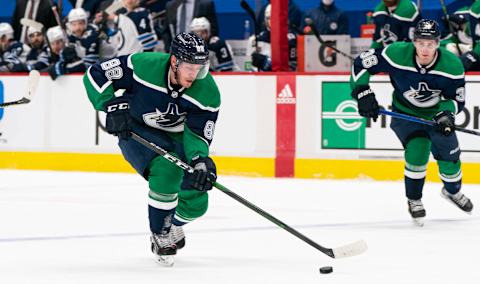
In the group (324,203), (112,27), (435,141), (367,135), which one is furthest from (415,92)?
(112,27)

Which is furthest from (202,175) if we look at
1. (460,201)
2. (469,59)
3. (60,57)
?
(60,57)

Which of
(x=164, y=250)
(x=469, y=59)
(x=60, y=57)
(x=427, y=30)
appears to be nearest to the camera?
(x=164, y=250)

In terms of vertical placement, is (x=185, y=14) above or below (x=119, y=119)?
below

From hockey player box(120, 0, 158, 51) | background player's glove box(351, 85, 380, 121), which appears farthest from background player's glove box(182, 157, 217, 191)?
hockey player box(120, 0, 158, 51)

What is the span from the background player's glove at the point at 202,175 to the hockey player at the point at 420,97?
1.84 metres

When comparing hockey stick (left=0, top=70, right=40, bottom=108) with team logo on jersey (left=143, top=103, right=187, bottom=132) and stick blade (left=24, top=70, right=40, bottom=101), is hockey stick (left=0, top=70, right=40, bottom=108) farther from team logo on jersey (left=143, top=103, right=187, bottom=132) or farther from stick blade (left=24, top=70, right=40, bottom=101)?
team logo on jersey (left=143, top=103, right=187, bottom=132)

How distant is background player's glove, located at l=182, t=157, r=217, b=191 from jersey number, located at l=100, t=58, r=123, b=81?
1.59 ft

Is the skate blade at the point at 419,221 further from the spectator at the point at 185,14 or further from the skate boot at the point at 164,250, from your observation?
the spectator at the point at 185,14

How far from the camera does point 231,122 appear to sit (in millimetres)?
9352

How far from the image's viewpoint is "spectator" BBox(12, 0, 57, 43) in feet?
36.1

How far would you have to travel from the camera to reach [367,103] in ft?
20.9

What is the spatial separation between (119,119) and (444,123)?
230 centimetres

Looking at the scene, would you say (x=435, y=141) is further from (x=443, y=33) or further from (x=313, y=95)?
(x=443, y=33)

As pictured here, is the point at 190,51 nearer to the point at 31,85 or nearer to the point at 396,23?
the point at 31,85
